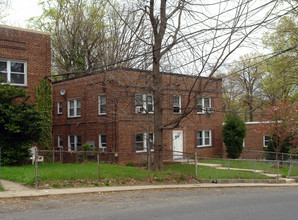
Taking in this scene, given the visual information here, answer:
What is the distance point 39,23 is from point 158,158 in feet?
89.0

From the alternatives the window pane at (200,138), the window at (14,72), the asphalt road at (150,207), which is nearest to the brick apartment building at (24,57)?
the window at (14,72)

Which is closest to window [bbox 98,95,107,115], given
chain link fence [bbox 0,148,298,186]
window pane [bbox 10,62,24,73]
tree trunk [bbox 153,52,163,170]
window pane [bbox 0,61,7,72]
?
chain link fence [bbox 0,148,298,186]

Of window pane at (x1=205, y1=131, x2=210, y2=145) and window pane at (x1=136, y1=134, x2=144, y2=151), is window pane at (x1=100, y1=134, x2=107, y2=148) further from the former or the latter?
window pane at (x1=205, y1=131, x2=210, y2=145)

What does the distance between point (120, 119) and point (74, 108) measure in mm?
5274

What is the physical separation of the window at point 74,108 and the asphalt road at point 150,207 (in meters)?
14.0

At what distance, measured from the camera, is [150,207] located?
Result: 986 cm

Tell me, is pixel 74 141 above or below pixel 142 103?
below

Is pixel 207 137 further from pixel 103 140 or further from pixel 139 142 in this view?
pixel 103 140

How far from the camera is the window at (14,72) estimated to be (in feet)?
63.2

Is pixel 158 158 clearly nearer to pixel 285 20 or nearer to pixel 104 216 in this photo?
pixel 104 216

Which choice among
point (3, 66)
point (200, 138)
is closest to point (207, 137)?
point (200, 138)

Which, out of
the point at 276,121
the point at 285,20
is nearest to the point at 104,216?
the point at 276,121

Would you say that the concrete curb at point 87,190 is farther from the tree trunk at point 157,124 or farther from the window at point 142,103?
the window at point 142,103

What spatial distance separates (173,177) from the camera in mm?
16375
